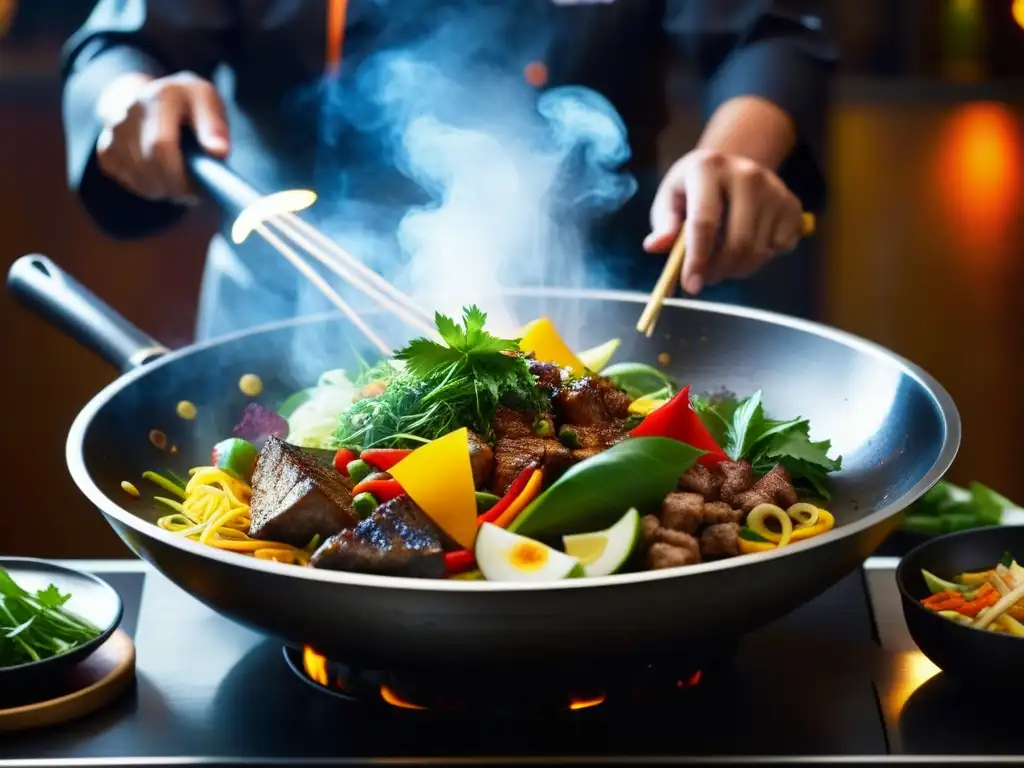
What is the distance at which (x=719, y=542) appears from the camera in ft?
4.79

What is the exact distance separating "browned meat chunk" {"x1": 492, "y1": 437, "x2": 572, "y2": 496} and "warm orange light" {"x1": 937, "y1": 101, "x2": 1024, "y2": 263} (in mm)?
3595

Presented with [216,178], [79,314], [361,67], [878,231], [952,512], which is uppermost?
[361,67]

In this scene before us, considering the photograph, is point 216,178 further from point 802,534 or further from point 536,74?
point 802,534

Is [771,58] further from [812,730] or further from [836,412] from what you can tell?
[812,730]

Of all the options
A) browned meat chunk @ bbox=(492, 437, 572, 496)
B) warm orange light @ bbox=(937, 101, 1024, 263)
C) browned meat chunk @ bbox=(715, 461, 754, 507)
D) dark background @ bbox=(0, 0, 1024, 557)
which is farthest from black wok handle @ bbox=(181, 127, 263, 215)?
warm orange light @ bbox=(937, 101, 1024, 263)

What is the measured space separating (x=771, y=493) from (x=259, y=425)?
80cm

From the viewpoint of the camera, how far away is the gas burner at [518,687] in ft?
4.33

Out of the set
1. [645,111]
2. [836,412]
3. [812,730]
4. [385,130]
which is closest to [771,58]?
[645,111]

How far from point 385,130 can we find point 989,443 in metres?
2.96

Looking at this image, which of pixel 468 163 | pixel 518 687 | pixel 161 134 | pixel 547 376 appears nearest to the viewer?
pixel 518 687

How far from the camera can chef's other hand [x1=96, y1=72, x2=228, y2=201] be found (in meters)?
2.15

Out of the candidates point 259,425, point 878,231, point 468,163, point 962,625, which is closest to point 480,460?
point 259,425

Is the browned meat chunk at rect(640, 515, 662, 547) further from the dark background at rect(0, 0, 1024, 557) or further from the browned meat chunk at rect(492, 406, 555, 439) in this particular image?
the dark background at rect(0, 0, 1024, 557)

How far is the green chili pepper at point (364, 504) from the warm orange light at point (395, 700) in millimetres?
208
